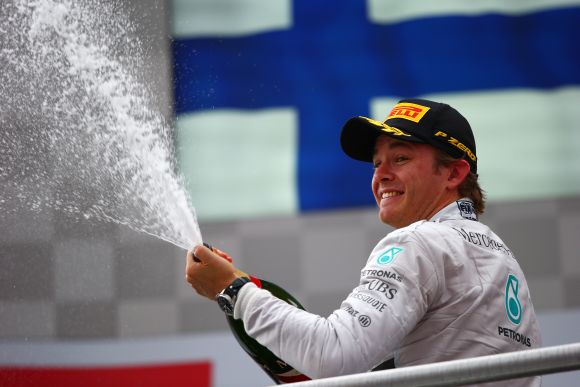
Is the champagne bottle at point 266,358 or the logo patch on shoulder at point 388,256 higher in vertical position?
the logo patch on shoulder at point 388,256

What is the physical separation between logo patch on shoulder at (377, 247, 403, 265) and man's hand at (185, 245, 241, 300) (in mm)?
226

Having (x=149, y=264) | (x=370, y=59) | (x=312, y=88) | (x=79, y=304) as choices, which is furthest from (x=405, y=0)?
(x=79, y=304)

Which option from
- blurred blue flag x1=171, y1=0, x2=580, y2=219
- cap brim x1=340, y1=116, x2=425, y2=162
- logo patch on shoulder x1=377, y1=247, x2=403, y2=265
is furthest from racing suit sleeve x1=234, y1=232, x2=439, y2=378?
blurred blue flag x1=171, y1=0, x2=580, y2=219

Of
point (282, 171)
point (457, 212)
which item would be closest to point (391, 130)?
point (457, 212)

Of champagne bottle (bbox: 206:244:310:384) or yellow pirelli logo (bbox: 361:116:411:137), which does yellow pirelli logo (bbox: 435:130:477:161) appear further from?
champagne bottle (bbox: 206:244:310:384)

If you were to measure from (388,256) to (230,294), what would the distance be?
0.79 ft

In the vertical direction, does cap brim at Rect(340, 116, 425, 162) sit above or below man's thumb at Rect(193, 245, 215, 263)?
above

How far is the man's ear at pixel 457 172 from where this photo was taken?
155 cm

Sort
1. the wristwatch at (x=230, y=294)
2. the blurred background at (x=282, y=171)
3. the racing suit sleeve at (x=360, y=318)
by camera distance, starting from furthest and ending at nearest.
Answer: the blurred background at (x=282, y=171) < the wristwatch at (x=230, y=294) < the racing suit sleeve at (x=360, y=318)

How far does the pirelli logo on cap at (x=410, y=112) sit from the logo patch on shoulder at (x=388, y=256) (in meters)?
0.30

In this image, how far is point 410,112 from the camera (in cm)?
154

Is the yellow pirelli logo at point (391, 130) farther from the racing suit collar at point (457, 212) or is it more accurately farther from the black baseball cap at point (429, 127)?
the racing suit collar at point (457, 212)

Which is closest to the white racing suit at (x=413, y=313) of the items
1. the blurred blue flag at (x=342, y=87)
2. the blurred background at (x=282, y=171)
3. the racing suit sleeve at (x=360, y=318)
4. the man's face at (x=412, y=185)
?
the racing suit sleeve at (x=360, y=318)

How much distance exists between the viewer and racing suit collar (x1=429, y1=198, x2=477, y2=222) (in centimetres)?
149
